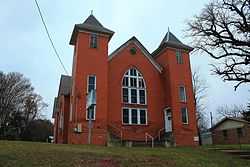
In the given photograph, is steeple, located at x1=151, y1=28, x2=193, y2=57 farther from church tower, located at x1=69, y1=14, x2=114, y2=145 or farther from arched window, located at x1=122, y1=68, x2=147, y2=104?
church tower, located at x1=69, y1=14, x2=114, y2=145

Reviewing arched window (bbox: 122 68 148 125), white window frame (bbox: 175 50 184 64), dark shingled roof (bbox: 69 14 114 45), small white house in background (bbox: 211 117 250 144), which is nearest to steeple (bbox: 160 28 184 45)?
white window frame (bbox: 175 50 184 64)

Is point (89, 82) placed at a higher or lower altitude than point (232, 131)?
higher

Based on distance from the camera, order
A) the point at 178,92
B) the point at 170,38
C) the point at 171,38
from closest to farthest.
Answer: the point at 178,92 < the point at 170,38 < the point at 171,38

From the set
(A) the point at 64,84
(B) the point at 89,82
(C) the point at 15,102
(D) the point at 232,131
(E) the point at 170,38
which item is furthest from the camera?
(C) the point at 15,102

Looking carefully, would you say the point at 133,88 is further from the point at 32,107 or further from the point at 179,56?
the point at 32,107

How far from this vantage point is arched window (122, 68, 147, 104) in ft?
87.1

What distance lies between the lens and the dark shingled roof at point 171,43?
1119 inches

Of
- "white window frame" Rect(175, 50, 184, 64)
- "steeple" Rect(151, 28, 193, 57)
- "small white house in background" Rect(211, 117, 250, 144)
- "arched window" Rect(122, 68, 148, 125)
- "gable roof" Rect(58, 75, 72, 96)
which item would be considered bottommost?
"small white house in background" Rect(211, 117, 250, 144)

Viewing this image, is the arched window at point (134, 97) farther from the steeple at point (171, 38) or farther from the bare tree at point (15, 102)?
the bare tree at point (15, 102)

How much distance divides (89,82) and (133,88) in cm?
512

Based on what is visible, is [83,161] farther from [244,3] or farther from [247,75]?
[244,3]

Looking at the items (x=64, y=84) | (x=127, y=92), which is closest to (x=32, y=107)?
(x=64, y=84)

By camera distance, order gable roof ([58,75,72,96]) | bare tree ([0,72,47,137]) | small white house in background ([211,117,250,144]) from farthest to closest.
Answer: bare tree ([0,72,47,137]), small white house in background ([211,117,250,144]), gable roof ([58,75,72,96])

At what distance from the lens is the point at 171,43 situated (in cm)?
2842
